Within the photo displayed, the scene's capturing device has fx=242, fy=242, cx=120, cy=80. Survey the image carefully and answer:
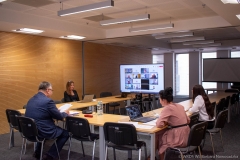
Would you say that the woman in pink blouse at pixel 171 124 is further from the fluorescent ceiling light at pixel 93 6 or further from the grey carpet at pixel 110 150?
the fluorescent ceiling light at pixel 93 6

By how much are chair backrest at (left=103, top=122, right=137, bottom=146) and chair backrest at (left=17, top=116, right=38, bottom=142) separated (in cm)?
107

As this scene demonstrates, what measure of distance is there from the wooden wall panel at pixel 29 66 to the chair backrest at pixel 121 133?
148 inches

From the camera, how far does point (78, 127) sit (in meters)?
3.42

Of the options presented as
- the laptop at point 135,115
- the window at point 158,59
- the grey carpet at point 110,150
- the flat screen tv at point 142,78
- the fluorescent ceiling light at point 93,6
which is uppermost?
the fluorescent ceiling light at point 93,6

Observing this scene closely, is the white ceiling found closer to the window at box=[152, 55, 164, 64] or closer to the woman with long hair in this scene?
the woman with long hair

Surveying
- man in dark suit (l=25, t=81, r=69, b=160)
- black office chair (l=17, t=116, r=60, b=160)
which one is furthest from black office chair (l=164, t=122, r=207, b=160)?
black office chair (l=17, t=116, r=60, b=160)

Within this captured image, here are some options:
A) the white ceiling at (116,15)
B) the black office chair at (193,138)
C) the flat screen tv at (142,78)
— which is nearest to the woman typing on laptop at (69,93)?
the white ceiling at (116,15)

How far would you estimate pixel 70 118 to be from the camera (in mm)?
3482

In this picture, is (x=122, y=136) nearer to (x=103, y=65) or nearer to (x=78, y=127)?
(x=78, y=127)

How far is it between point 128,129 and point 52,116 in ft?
4.39

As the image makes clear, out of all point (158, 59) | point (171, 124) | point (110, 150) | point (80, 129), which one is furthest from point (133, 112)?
point (158, 59)

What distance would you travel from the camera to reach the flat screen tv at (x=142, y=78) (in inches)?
243

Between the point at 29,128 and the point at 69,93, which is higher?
the point at 69,93

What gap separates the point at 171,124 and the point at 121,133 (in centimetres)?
69
